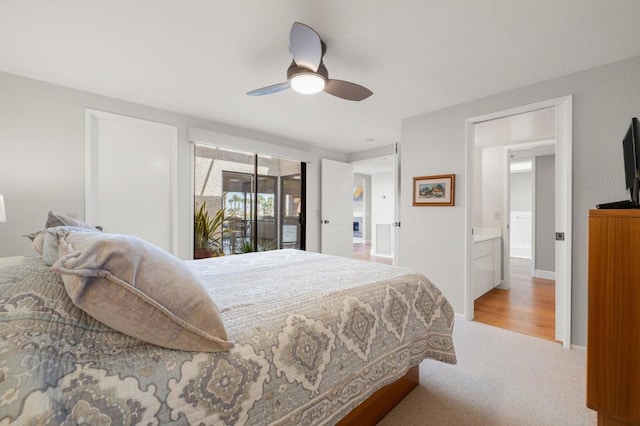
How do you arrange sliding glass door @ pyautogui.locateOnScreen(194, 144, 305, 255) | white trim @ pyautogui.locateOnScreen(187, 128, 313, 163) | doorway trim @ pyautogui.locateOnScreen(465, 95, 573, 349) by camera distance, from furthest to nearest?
sliding glass door @ pyautogui.locateOnScreen(194, 144, 305, 255) → white trim @ pyautogui.locateOnScreen(187, 128, 313, 163) → doorway trim @ pyautogui.locateOnScreen(465, 95, 573, 349)

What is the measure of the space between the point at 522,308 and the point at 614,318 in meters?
2.37

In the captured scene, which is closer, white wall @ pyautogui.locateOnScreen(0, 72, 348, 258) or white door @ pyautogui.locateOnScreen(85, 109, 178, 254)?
white wall @ pyautogui.locateOnScreen(0, 72, 348, 258)

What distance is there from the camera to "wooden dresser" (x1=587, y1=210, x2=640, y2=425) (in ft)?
4.26

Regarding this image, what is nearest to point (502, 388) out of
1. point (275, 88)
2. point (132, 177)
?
point (275, 88)

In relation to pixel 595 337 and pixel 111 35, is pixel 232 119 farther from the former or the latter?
pixel 595 337

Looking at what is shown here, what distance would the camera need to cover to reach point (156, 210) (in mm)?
3271

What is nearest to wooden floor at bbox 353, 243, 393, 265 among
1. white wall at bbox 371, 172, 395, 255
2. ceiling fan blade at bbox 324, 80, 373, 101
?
white wall at bbox 371, 172, 395, 255

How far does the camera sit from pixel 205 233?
3.78m

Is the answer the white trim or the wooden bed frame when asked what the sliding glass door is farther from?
the wooden bed frame

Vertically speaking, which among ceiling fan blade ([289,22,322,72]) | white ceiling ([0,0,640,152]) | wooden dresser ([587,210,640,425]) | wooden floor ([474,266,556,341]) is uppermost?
white ceiling ([0,0,640,152])

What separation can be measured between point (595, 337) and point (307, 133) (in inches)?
151

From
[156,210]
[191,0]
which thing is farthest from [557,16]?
[156,210]

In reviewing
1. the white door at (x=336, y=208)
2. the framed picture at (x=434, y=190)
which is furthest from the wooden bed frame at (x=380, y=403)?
the white door at (x=336, y=208)

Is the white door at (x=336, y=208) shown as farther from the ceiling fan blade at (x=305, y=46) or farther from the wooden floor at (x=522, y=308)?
the ceiling fan blade at (x=305, y=46)
